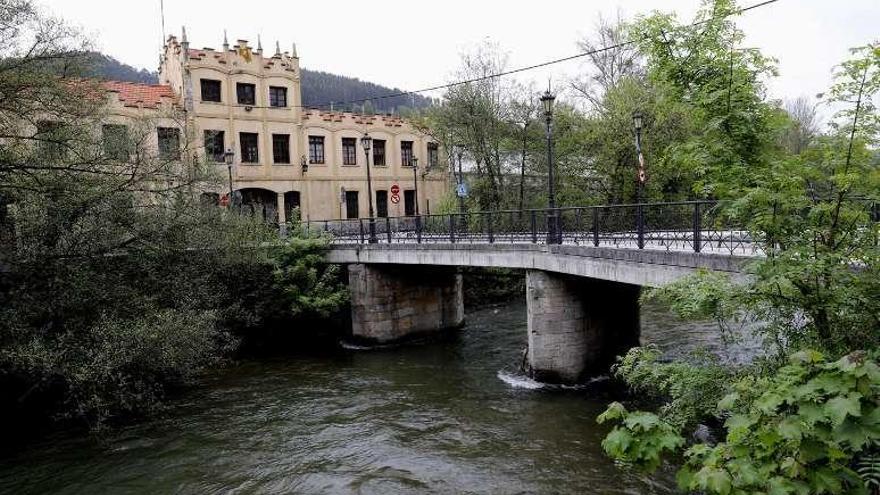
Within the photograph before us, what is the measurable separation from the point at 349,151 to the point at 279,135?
455 cm

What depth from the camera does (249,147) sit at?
108 feet

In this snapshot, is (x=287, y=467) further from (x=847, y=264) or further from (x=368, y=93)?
(x=368, y=93)

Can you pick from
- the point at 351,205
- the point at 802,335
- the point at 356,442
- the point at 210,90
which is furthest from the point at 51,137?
the point at 351,205

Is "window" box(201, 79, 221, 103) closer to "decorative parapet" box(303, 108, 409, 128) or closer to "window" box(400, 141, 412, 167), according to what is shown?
Answer: "decorative parapet" box(303, 108, 409, 128)

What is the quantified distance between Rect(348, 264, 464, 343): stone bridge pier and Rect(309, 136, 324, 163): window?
1437 centimetres

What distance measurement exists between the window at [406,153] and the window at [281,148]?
25.2 feet

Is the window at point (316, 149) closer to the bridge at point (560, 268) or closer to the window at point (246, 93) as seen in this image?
the window at point (246, 93)

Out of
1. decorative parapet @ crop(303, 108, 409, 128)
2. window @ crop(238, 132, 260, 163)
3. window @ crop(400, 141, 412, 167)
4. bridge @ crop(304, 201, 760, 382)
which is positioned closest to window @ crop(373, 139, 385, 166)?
decorative parapet @ crop(303, 108, 409, 128)

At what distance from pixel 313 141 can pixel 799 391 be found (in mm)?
34114

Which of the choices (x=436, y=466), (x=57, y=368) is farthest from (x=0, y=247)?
(x=436, y=466)

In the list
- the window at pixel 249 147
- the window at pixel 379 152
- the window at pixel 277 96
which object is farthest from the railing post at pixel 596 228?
the window at pixel 379 152

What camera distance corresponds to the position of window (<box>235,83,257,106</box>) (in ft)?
107

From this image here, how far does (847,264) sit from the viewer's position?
514 cm

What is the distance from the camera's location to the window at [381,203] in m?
→ 38.0
